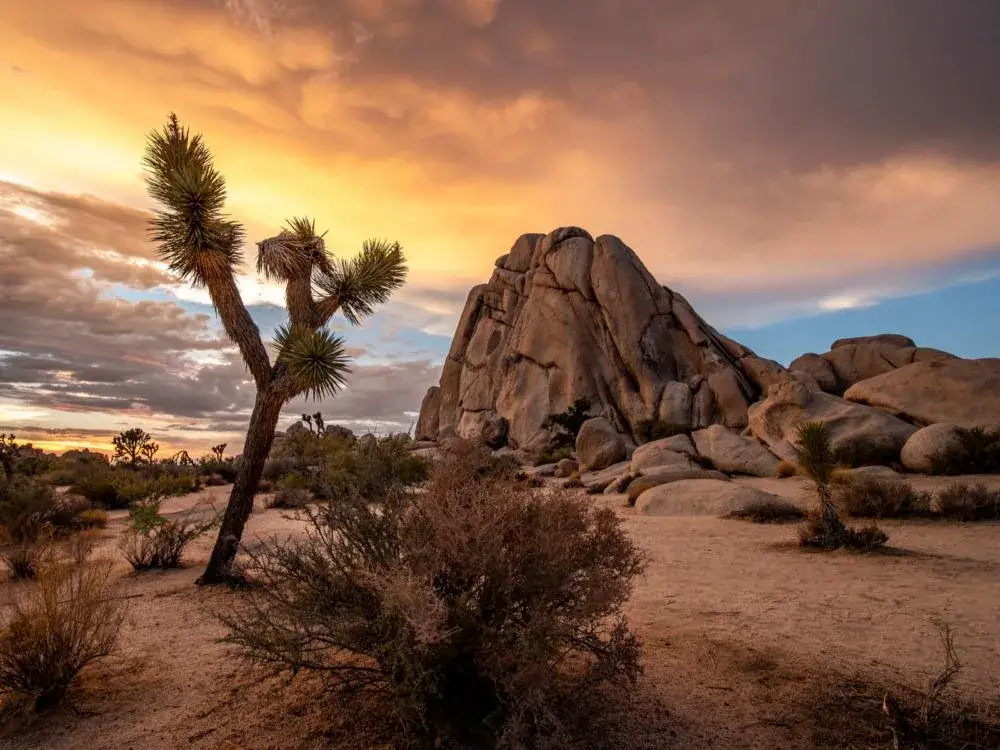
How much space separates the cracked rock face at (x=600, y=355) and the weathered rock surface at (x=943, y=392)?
11.7 m

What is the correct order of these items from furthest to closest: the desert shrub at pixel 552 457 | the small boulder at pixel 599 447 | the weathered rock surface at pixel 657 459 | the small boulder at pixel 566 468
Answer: the desert shrub at pixel 552 457 < the small boulder at pixel 599 447 < the small boulder at pixel 566 468 < the weathered rock surface at pixel 657 459

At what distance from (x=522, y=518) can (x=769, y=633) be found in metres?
3.36

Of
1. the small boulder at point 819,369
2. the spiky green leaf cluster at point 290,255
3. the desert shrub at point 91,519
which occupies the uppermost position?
the small boulder at point 819,369

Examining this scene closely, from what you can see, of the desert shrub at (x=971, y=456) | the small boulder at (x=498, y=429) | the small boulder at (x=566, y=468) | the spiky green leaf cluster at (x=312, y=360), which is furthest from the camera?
the small boulder at (x=498, y=429)

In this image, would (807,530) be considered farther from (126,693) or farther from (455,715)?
(126,693)

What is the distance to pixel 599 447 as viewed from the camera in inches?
1058

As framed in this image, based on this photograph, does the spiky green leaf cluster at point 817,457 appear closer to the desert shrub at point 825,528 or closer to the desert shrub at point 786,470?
the desert shrub at point 825,528

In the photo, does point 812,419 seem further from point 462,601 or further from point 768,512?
point 462,601

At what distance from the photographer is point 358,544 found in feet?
12.0

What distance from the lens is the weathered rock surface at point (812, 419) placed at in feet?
61.2

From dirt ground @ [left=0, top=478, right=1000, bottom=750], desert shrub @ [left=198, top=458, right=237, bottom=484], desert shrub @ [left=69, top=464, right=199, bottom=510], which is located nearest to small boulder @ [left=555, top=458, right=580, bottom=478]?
desert shrub @ [left=198, top=458, right=237, bottom=484]

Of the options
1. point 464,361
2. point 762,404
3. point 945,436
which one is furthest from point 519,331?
point 945,436

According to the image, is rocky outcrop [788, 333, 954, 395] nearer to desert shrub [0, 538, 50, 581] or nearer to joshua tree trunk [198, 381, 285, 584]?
joshua tree trunk [198, 381, 285, 584]

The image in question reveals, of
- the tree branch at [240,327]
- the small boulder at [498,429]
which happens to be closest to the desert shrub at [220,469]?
the small boulder at [498,429]
